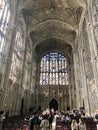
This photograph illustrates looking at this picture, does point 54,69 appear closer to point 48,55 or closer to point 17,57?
point 48,55

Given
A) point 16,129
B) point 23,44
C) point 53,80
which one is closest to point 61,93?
point 53,80

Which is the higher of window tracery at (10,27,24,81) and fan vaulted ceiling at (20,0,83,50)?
fan vaulted ceiling at (20,0,83,50)

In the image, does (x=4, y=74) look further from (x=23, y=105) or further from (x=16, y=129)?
(x=23, y=105)

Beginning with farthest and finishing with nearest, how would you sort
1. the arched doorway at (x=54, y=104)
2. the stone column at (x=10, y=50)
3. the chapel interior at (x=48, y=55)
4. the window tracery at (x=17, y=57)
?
the arched doorway at (x=54, y=104) → the window tracery at (x=17, y=57) → the chapel interior at (x=48, y=55) → the stone column at (x=10, y=50)

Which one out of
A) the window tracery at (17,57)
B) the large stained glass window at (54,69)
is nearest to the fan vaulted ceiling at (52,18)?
the window tracery at (17,57)

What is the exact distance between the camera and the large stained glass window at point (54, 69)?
28.6 meters

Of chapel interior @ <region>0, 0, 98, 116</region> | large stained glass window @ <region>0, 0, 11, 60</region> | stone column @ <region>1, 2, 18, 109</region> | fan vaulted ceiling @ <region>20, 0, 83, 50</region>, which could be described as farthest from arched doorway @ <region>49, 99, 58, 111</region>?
large stained glass window @ <region>0, 0, 11, 60</region>

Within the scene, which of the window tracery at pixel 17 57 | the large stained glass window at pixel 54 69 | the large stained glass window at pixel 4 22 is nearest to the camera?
the large stained glass window at pixel 4 22

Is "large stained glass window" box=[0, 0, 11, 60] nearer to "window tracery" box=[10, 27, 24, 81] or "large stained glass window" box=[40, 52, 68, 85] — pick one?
"window tracery" box=[10, 27, 24, 81]

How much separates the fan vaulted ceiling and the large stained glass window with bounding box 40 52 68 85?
5368mm

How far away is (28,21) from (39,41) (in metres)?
5.66

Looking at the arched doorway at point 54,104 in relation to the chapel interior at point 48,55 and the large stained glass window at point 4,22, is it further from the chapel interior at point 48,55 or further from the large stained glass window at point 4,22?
the large stained glass window at point 4,22

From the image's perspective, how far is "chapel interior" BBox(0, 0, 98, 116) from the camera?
1393 centimetres

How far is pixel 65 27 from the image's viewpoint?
23531mm
